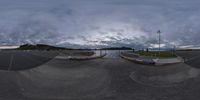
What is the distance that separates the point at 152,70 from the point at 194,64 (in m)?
1.71

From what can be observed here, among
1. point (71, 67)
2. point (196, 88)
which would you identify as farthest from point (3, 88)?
point (196, 88)

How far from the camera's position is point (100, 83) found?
11203 millimetres

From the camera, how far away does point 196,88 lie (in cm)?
1045

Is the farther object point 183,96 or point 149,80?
point 149,80

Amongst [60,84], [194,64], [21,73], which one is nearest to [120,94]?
[60,84]

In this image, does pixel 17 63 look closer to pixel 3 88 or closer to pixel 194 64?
pixel 3 88

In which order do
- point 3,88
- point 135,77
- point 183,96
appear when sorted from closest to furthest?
point 183,96 < point 3,88 < point 135,77

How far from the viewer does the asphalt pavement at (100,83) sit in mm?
10383

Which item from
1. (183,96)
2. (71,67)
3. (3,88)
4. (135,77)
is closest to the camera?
(183,96)

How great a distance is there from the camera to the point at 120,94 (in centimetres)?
1051

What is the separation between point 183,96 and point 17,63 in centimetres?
652

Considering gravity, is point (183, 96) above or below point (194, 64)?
below

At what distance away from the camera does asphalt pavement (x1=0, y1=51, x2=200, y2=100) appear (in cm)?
1038

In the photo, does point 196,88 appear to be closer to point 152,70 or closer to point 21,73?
point 152,70
